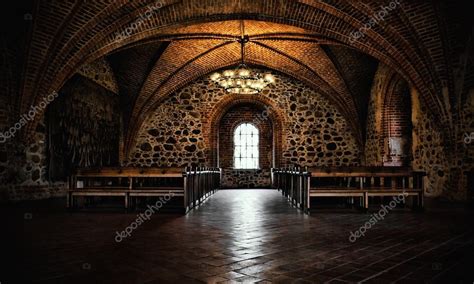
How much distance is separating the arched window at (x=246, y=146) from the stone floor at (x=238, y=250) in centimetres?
945

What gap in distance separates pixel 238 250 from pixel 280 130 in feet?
35.5

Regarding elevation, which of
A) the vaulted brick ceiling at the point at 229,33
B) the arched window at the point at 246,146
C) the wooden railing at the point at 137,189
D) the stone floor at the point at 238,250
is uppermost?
the vaulted brick ceiling at the point at 229,33

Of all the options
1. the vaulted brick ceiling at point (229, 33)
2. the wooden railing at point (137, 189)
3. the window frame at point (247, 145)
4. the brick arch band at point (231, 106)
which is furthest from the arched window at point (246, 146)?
the wooden railing at point (137, 189)

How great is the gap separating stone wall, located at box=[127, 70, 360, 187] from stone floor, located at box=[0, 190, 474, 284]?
8.27 meters

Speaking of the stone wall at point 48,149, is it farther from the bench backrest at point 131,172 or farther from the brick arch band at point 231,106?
the brick arch band at point 231,106

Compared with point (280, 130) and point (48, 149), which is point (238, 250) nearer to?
point (48, 149)

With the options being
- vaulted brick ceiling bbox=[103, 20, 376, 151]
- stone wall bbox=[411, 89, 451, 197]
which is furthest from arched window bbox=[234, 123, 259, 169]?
stone wall bbox=[411, 89, 451, 197]

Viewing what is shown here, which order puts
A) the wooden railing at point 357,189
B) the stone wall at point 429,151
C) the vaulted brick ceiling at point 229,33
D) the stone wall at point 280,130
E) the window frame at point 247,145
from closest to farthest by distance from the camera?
1. the wooden railing at point 357,189
2. the vaulted brick ceiling at point 229,33
3. the stone wall at point 429,151
4. the stone wall at point 280,130
5. the window frame at point 247,145

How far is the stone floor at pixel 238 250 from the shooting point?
7.82 ft

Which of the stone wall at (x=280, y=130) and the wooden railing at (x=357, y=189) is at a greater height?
the stone wall at (x=280, y=130)

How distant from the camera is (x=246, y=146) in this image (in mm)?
14734

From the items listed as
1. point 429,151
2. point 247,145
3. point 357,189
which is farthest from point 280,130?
point 357,189

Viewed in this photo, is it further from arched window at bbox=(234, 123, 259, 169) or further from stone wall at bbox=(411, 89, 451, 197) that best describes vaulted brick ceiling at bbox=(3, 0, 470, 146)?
arched window at bbox=(234, 123, 259, 169)

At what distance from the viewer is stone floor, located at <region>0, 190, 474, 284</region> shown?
2385 mm
